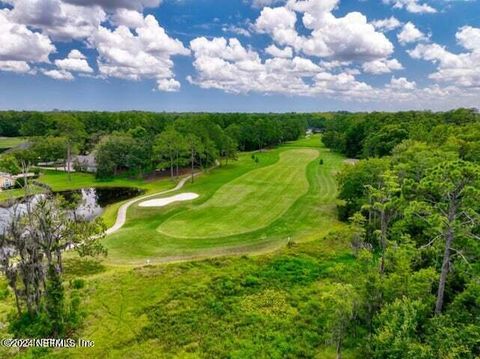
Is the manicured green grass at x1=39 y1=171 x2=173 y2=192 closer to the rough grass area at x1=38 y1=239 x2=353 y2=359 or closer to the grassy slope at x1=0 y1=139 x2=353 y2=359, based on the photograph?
the grassy slope at x1=0 y1=139 x2=353 y2=359

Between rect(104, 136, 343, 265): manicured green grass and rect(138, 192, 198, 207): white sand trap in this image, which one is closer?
rect(104, 136, 343, 265): manicured green grass

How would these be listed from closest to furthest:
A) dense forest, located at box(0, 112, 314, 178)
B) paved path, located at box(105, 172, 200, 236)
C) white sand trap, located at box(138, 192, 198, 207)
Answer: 1. paved path, located at box(105, 172, 200, 236)
2. white sand trap, located at box(138, 192, 198, 207)
3. dense forest, located at box(0, 112, 314, 178)

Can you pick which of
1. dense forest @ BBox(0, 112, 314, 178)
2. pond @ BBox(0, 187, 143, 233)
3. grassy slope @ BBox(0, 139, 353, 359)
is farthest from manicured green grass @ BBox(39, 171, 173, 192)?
grassy slope @ BBox(0, 139, 353, 359)

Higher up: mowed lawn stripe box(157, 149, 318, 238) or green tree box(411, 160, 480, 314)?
green tree box(411, 160, 480, 314)

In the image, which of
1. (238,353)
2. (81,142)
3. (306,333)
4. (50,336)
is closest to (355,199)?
(306,333)

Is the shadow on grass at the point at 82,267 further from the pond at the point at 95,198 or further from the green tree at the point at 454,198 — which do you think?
the green tree at the point at 454,198

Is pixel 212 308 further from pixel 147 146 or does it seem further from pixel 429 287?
pixel 147 146

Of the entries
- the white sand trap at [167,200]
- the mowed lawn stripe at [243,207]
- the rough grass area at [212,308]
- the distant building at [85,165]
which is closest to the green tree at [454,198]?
the rough grass area at [212,308]
